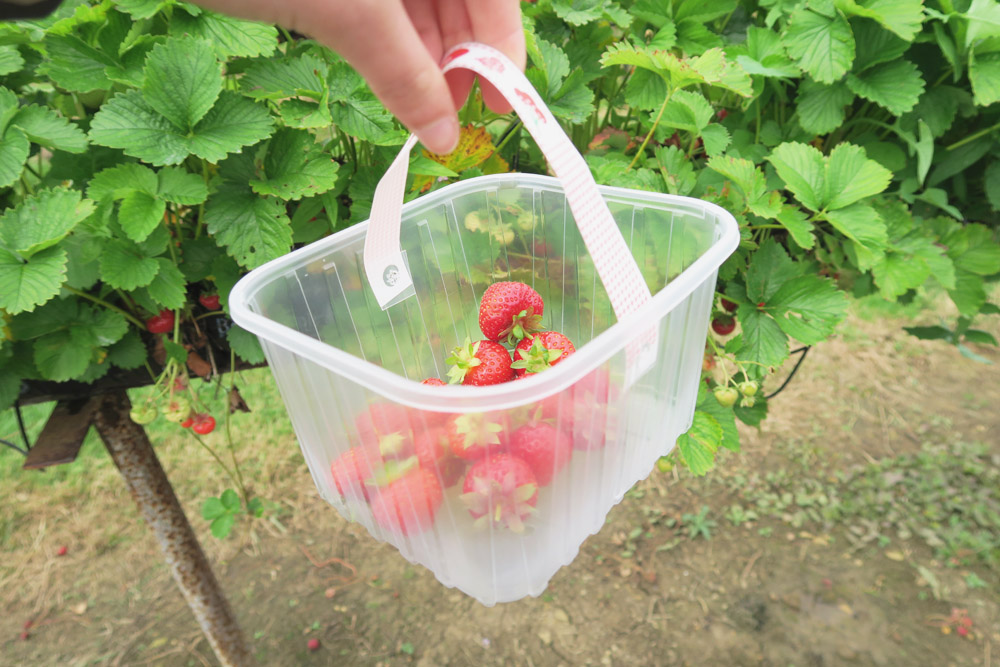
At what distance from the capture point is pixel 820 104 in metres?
0.81

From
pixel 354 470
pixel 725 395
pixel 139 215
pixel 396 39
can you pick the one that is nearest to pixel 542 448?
pixel 354 470

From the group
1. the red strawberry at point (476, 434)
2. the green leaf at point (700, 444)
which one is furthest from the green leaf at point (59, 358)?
the green leaf at point (700, 444)

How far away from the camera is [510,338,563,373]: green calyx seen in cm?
53

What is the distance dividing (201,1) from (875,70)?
844mm

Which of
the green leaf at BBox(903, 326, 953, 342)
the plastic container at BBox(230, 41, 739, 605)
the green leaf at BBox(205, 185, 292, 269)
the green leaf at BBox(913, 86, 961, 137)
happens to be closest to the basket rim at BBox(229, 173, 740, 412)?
the plastic container at BBox(230, 41, 739, 605)

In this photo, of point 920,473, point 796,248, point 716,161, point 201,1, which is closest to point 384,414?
point 201,1

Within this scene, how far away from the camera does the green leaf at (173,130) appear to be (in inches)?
23.1

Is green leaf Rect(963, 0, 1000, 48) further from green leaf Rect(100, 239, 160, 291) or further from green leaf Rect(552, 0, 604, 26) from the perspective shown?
green leaf Rect(100, 239, 160, 291)

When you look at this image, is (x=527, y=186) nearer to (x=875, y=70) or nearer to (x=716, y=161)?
(x=716, y=161)

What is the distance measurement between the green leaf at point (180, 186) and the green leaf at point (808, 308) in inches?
26.7

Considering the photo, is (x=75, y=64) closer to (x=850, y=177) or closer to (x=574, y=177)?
(x=574, y=177)

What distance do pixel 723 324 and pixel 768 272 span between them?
18 cm

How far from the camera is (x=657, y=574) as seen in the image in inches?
67.9

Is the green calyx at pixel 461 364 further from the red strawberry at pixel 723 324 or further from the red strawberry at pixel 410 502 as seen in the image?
the red strawberry at pixel 723 324
